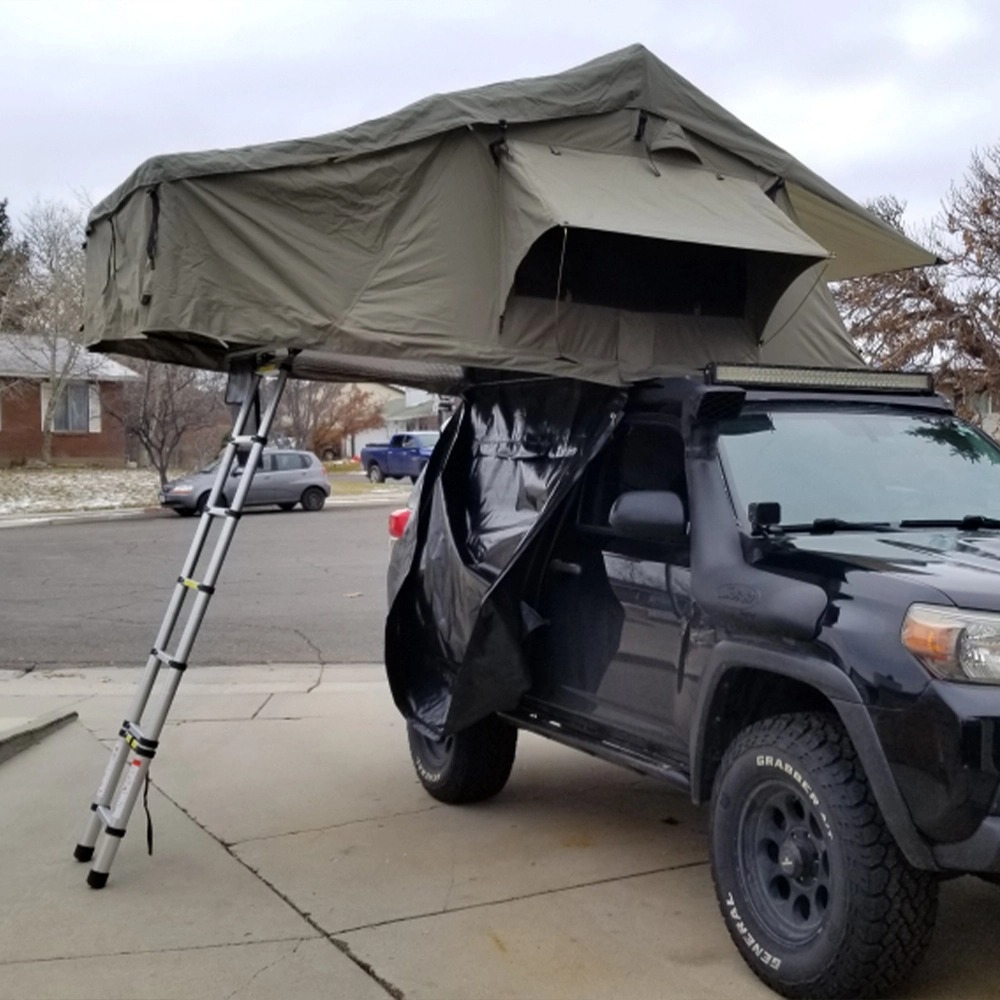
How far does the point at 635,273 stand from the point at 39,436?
131ft

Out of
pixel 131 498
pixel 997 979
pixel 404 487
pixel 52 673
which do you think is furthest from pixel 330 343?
pixel 404 487

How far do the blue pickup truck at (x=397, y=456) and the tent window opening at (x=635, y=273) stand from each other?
35.1 metres

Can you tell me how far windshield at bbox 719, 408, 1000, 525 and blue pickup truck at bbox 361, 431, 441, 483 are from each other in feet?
118

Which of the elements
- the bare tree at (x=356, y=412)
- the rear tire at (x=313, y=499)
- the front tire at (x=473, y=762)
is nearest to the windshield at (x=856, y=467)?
the front tire at (x=473, y=762)

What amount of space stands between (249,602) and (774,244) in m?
9.71

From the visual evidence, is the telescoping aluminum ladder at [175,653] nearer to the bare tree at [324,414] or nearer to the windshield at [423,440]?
the windshield at [423,440]

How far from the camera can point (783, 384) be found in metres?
5.12

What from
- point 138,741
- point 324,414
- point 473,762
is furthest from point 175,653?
point 324,414

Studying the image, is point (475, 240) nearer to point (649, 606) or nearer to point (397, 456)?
point (649, 606)

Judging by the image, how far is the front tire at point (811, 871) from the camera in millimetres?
3766

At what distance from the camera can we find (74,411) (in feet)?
141

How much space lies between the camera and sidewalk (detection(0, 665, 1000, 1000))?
435cm

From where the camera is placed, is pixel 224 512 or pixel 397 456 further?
pixel 397 456

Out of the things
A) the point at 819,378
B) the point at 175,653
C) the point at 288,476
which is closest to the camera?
the point at 819,378
